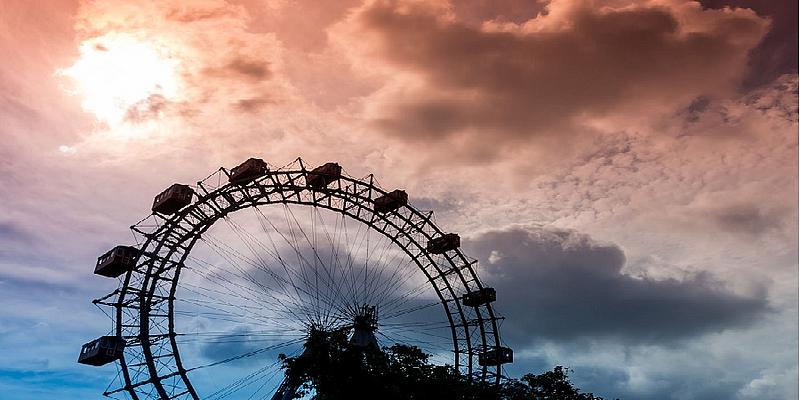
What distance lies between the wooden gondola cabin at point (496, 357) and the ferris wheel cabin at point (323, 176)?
1923 centimetres

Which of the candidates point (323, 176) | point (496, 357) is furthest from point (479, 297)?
point (323, 176)

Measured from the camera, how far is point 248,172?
52250mm

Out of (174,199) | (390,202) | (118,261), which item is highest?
(390,202)

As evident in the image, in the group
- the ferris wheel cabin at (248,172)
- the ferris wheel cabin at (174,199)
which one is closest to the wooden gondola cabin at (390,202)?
the ferris wheel cabin at (248,172)

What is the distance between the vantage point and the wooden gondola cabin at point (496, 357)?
5722cm

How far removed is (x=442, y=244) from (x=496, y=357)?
1029 centimetres

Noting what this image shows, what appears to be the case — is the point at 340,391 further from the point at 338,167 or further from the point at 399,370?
the point at 338,167

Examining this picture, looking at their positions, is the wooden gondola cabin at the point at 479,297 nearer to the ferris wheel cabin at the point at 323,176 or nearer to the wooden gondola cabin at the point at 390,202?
the wooden gondola cabin at the point at 390,202

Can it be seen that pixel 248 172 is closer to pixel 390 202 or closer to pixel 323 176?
pixel 323 176

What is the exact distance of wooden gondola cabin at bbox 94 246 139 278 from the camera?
161 feet

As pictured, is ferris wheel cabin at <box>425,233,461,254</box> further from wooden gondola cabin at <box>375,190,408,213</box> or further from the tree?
the tree

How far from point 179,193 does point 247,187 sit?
489cm

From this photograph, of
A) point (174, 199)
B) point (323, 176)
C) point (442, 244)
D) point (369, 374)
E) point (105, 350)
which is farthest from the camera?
point (442, 244)

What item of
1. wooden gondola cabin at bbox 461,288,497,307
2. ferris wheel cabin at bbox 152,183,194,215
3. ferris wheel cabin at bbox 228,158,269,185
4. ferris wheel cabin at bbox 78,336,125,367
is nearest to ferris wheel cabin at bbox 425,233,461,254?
wooden gondola cabin at bbox 461,288,497,307
